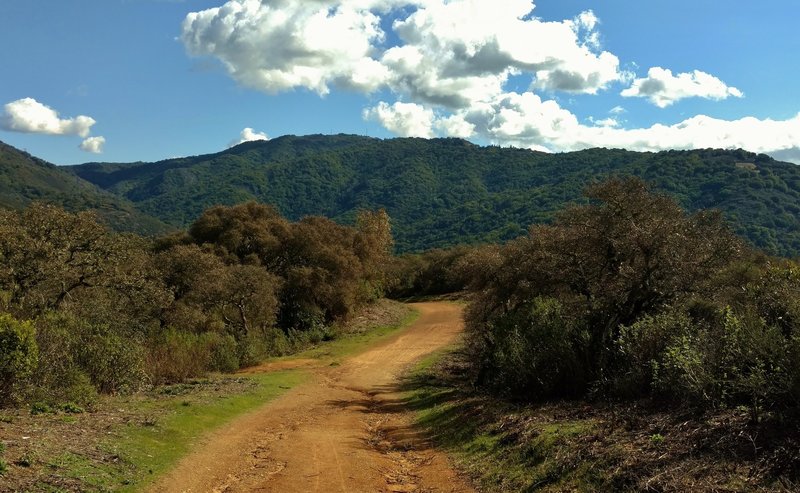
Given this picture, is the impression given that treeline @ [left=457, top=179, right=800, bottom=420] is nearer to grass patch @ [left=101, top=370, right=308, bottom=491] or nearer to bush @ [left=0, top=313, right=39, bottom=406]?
grass patch @ [left=101, top=370, right=308, bottom=491]

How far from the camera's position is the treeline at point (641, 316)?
9.01 metres

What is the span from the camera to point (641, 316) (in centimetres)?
1467

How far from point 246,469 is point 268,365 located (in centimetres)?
1827

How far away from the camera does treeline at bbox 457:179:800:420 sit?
355 inches

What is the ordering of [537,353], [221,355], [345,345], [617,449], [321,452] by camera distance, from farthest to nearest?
[345,345], [221,355], [537,353], [321,452], [617,449]

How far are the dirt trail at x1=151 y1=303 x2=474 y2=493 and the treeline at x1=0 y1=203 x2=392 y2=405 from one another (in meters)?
4.09

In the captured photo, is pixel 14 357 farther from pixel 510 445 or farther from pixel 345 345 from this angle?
pixel 345 345

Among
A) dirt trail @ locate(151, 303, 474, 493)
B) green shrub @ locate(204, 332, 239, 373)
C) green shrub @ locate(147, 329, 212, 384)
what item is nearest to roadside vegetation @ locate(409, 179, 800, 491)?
dirt trail @ locate(151, 303, 474, 493)

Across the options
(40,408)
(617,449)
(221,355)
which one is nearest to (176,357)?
(221,355)

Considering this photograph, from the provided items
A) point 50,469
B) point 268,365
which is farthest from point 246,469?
point 268,365

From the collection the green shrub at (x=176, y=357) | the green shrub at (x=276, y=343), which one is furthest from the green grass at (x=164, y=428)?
the green shrub at (x=276, y=343)

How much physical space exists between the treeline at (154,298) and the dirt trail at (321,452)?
4090 millimetres

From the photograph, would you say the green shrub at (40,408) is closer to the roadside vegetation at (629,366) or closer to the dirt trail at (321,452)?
the dirt trail at (321,452)

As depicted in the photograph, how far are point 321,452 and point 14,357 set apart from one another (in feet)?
22.6
